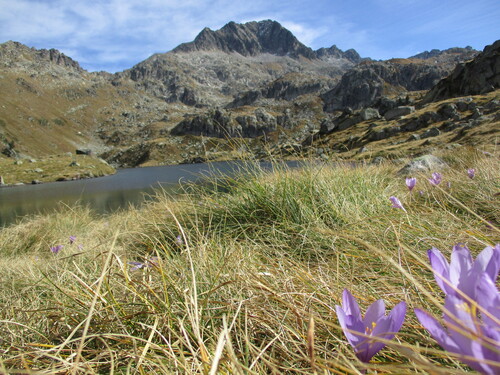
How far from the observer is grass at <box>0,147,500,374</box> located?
32.8 inches

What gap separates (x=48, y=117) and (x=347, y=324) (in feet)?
612

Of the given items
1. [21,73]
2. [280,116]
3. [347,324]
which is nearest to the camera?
[347,324]

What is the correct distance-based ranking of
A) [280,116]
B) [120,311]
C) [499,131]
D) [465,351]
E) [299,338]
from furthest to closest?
[280,116], [499,131], [120,311], [299,338], [465,351]

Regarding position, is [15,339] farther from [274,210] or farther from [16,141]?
[16,141]

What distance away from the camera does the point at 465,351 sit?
0.37 m

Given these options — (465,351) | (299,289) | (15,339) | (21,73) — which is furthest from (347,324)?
(21,73)

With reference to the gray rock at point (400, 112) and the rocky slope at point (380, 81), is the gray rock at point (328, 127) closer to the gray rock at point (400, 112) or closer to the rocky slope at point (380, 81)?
the gray rock at point (400, 112)

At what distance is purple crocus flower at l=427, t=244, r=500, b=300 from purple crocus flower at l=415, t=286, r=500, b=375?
4cm

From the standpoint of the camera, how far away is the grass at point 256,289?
0.83 m

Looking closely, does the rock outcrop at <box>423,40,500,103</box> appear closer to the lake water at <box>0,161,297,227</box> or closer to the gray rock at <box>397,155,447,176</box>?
the lake water at <box>0,161,297,227</box>

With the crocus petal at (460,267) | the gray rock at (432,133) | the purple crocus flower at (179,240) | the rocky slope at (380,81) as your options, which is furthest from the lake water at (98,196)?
the rocky slope at (380,81)

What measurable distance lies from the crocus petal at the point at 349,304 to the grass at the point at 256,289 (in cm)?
6

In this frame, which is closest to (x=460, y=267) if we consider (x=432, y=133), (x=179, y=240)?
(x=179, y=240)

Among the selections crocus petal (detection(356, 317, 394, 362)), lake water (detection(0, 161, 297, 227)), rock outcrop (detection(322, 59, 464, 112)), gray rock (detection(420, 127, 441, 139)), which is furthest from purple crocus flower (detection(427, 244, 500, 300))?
rock outcrop (detection(322, 59, 464, 112))
